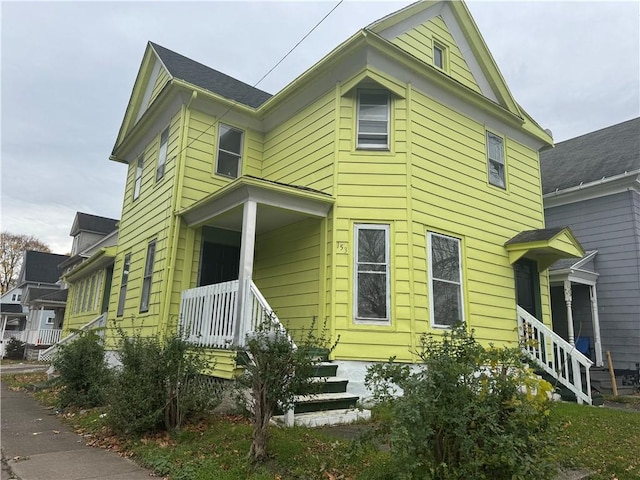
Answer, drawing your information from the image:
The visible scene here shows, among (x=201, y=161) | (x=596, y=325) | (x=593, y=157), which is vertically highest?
(x=593, y=157)

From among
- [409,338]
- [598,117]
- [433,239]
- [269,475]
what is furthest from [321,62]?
[598,117]

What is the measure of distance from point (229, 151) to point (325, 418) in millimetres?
6737

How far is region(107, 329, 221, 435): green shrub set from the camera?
5238 mm

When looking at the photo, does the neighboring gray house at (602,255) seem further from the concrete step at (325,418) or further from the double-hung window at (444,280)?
the concrete step at (325,418)

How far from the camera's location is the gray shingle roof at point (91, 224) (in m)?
27.5

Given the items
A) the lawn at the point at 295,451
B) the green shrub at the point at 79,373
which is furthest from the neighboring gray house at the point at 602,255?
the green shrub at the point at 79,373

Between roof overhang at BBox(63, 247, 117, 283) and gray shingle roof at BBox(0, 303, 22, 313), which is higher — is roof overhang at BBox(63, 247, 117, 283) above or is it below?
above

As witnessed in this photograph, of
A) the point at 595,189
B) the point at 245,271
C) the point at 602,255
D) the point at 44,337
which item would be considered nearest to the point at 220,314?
the point at 245,271

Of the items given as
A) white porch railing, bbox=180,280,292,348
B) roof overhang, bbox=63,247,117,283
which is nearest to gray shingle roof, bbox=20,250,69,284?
roof overhang, bbox=63,247,117,283

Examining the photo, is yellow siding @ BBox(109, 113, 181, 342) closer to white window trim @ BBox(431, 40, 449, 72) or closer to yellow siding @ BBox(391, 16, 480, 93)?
yellow siding @ BBox(391, 16, 480, 93)

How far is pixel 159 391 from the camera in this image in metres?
5.41

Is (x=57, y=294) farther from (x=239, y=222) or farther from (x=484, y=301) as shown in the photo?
(x=484, y=301)

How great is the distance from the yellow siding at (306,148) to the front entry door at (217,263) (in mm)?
1970

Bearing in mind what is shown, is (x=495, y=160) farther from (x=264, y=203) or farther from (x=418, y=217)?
(x=264, y=203)
